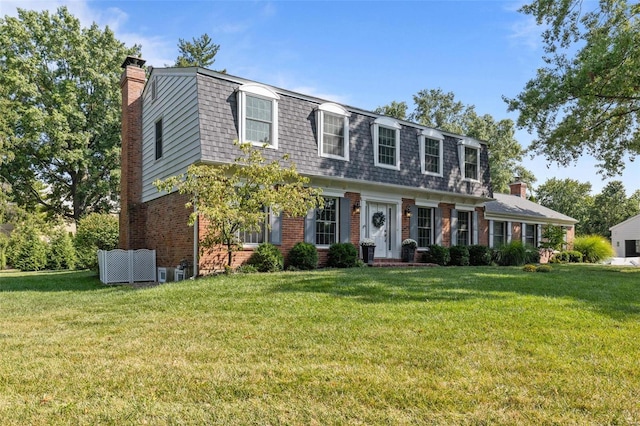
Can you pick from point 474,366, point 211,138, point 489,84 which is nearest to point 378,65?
point 489,84

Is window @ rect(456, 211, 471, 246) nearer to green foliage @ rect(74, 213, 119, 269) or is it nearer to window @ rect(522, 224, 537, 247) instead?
window @ rect(522, 224, 537, 247)

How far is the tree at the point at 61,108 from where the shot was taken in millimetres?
24031

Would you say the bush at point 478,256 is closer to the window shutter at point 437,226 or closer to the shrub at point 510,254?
the shrub at point 510,254

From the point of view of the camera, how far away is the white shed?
36812mm

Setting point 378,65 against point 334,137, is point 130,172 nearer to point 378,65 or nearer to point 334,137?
point 334,137

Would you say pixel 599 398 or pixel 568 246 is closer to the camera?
pixel 599 398

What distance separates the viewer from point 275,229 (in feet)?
41.0

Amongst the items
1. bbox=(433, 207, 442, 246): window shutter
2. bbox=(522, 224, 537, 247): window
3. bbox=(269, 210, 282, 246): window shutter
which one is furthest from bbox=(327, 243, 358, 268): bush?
bbox=(522, 224, 537, 247): window

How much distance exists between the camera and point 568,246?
23609mm

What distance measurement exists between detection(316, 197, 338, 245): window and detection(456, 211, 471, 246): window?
20.5 feet

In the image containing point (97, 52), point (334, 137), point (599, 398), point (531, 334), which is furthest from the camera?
point (97, 52)

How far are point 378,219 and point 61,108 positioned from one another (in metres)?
19.2

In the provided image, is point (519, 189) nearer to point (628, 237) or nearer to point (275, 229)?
point (628, 237)

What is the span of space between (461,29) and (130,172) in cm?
1094
